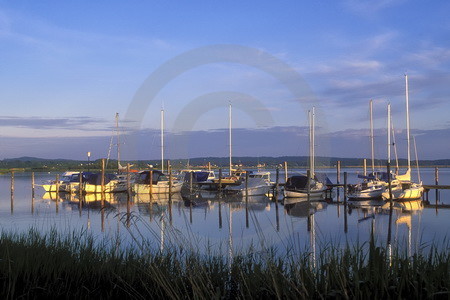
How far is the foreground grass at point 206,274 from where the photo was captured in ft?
21.6

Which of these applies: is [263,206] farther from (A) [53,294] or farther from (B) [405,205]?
(A) [53,294]

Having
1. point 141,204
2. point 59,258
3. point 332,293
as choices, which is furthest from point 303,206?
point 332,293

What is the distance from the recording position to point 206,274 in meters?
6.68

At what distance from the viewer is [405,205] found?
39875mm

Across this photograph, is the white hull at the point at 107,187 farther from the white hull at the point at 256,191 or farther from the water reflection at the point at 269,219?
the white hull at the point at 256,191

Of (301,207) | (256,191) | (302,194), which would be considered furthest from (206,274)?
(256,191)

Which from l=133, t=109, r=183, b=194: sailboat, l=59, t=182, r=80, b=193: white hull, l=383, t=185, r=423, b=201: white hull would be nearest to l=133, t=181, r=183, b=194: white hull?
l=133, t=109, r=183, b=194: sailboat

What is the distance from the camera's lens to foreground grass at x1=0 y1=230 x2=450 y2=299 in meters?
6.57

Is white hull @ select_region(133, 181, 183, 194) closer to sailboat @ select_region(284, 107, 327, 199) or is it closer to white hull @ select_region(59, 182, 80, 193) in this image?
white hull @ select_region(59, 182, 80, 193)

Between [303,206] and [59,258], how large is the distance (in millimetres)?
31861

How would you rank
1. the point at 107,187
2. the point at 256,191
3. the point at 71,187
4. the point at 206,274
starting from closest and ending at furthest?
the point at 206,274, the point at 256,191, the point at 107,187, the point at 71,187

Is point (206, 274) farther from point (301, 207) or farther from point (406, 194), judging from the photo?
point (406, 194)

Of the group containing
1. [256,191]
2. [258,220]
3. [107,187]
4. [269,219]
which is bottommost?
[258,220]

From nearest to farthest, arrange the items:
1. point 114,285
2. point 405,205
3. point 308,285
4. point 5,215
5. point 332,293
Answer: point 332,293, point 308,285, point 114,285, point 5,215, point 405,205
